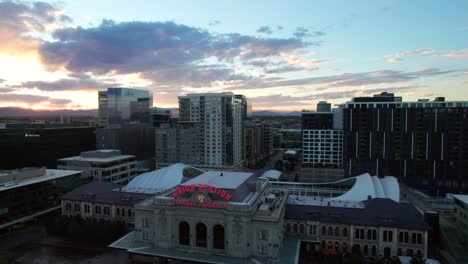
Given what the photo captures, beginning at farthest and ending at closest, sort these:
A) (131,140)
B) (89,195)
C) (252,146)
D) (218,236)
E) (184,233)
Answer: (252,146) → (131,140) → (89,195) → (184,233) → (218,236)

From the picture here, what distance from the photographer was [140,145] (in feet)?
573

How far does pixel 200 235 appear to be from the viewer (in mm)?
58406

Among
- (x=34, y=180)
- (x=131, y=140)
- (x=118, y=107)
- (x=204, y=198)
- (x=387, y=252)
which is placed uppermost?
(x=118, y=107)

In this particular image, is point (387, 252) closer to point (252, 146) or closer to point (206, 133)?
point (206, 133)

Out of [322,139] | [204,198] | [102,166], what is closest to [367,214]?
[204,198]

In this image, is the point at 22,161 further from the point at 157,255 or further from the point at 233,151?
the point at 157,255

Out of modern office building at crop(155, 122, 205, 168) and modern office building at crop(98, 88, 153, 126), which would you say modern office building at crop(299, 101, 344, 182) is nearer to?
→ modern office building at crop(155, 122, 205, 168)

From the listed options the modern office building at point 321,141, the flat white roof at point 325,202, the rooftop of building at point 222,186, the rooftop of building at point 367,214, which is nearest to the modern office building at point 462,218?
the rooftop of building at point 367,214

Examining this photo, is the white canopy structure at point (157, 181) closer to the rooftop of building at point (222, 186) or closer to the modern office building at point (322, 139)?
the rooftop of building at point (222, 186)

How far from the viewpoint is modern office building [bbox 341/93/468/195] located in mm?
115438

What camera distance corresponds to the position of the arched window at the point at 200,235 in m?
58.2

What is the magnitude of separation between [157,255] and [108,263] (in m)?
9.94

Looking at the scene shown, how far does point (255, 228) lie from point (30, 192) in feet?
186

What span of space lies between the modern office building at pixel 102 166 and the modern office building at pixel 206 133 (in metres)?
25.9
